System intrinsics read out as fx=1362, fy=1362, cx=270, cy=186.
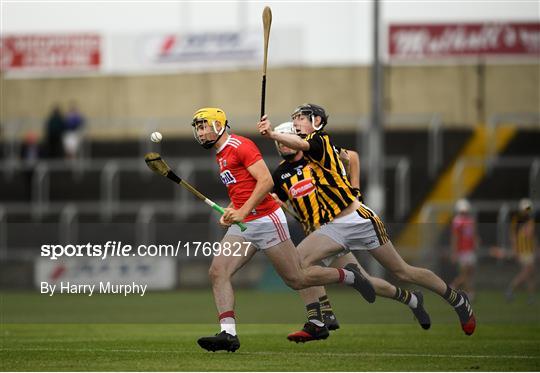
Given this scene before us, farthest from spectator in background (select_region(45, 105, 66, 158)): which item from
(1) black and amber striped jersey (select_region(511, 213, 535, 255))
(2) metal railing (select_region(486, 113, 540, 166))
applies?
(1) black and amber striped jersey (select_region(511, 213, 535, 255))

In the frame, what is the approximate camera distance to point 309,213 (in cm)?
1401

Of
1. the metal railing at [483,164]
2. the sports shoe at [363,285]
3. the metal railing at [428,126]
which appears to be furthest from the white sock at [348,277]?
the metal railing at [428,126]

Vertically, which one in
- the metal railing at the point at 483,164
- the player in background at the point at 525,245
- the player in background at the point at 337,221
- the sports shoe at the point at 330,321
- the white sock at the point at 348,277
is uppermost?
the player in background at the point at 337,221

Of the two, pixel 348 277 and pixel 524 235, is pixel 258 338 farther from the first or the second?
pixel 524 235

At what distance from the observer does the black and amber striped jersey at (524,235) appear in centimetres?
2567

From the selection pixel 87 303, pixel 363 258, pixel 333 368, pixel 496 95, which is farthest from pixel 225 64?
pixel 333 368

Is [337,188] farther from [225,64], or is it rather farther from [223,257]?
[225,64]

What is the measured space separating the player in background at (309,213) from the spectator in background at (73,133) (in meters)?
19.4

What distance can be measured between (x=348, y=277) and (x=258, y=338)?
5.56ft

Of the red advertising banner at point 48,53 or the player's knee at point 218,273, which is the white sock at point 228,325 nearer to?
the player's knee at point 218,273

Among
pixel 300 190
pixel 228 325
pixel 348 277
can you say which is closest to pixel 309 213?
pixel 300 190

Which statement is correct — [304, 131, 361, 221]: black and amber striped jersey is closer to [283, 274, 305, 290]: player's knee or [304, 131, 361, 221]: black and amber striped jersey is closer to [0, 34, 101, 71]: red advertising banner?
[283, 274, 305, 290]: player's knee

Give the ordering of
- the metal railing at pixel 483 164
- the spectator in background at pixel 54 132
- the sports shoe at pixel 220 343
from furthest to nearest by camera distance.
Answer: the spectator in background at pixel 54 132 → the metal railing at pixel 483 164 → the sports shoe at pixel 220 343

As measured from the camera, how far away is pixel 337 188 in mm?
13734
